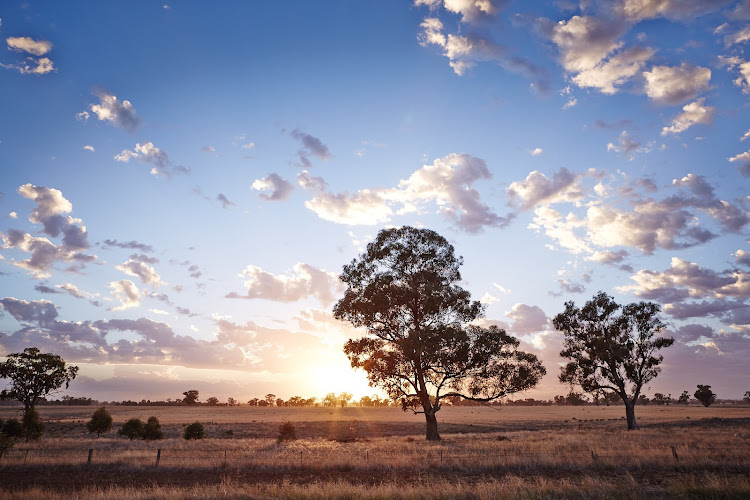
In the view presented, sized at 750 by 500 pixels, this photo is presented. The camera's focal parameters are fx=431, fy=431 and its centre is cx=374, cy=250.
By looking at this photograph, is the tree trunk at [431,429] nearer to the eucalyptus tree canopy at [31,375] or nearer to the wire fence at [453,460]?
the wire fence at [453,460]

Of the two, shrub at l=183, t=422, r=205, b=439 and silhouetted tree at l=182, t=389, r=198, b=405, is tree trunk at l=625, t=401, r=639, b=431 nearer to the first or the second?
shrub at l=183, t=422, r=205, b=439

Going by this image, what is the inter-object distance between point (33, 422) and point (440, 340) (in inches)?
1689

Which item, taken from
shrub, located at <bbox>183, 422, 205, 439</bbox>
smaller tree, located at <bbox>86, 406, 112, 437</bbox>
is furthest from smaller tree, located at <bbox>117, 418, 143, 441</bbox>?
shrub, located at <bbox>183, 422, 205, 439</bbox>

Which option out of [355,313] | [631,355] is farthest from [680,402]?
[355,313]

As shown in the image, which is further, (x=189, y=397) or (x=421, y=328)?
(x=189, y=397)

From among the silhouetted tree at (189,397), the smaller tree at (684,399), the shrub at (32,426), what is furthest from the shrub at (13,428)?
the smaller tree at (684,399)

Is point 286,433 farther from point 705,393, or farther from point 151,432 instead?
point 705,393

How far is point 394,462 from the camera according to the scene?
23.1 metres

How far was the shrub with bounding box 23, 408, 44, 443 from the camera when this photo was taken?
43.6 m

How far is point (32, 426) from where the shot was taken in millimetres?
43906

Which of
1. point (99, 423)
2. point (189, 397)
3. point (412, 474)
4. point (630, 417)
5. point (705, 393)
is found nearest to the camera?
point (412, 474)

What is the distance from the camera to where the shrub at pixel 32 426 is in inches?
1715

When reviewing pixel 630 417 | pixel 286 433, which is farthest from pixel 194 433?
pixel 630 417

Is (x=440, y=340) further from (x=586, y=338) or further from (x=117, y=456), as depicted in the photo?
(x=586, y=338)
